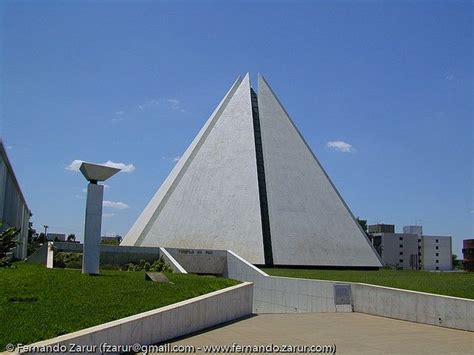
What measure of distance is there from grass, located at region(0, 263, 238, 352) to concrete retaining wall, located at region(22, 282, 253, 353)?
366 mm

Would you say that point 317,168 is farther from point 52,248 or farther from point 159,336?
point 159,336

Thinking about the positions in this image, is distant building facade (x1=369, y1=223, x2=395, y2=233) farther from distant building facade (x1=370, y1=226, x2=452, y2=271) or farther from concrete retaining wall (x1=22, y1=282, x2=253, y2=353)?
concrete retaining wall (x1=22, y1=282, x2=253, y2=353)

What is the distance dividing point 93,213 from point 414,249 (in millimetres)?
71361

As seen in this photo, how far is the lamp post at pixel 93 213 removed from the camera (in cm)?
1276

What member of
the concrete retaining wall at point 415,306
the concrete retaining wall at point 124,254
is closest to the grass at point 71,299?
the concrete retaining wall at point 415,306

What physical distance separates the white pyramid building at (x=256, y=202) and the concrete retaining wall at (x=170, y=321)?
30.6 ft

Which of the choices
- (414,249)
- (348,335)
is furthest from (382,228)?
(348,335)

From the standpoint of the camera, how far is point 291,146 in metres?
25.8

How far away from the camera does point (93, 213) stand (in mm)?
13086

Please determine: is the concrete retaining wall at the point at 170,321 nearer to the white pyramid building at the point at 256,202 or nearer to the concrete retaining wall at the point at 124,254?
the concrete retaining wall at the point at 124,254

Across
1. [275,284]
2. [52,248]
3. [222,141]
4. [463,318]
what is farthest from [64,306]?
[222,141]

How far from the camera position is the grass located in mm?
6531

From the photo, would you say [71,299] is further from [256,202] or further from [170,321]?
[256,202]

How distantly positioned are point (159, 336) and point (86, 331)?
167 cm
